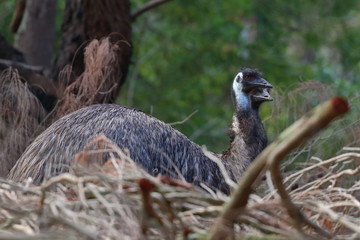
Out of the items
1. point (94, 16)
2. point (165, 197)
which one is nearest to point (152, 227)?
point (165, 197)

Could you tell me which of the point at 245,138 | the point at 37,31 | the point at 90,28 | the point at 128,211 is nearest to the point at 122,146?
the point at 245,138

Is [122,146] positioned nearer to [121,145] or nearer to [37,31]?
[121,145]

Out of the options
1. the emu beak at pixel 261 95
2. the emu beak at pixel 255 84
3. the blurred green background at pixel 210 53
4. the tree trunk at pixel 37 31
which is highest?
the blurred green background at pixel 210 53

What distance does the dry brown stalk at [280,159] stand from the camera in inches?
131

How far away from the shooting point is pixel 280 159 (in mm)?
3578

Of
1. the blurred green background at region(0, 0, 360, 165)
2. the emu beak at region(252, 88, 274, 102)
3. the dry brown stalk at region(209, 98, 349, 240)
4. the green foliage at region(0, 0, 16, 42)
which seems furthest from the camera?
the blurred green background at region(0, 0, 360, 165)

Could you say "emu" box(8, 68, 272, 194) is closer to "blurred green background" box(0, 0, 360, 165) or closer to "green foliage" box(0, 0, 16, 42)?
"green foliage" box(0, 0, 16, 42)

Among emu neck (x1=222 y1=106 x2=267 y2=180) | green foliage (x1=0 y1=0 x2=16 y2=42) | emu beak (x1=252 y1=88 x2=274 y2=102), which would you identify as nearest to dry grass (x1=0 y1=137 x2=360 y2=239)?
→ emu neck (x1=222 y1=106 x2=267 y2=180)

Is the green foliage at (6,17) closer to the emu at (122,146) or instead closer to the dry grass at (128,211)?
the emu at (122,146)

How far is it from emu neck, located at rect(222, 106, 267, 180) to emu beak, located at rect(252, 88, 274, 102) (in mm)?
113

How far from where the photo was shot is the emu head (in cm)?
795

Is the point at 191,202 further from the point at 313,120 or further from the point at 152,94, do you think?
the point at 152,94

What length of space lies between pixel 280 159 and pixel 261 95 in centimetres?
439

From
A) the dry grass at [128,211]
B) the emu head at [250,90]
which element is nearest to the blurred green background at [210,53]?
the emu head at [250,90]
